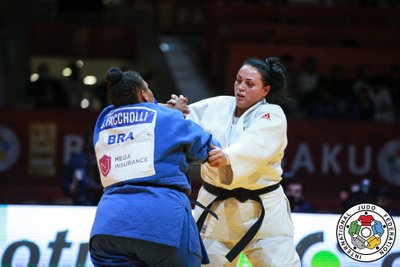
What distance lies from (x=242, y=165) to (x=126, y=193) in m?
0.89

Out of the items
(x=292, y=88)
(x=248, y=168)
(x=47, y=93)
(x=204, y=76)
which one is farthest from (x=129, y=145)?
(x=204, y=76)

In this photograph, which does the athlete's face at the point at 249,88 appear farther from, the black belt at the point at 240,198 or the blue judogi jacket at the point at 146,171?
the blue judogi jacket at the point at 146,171

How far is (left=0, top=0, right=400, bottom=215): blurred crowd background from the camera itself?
12.2 meters

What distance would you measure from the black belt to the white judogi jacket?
0.03 meters

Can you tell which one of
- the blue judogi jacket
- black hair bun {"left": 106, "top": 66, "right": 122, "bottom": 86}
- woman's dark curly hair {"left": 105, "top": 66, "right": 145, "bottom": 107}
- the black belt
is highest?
black hair bun {"left": 106, "top": 66, "right": 122, "bottom": 86}

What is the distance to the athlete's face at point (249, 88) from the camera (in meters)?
5.08

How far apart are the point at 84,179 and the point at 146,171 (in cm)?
527

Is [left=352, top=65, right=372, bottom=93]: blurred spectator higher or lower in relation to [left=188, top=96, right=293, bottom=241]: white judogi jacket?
lower

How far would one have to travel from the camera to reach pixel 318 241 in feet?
20.1

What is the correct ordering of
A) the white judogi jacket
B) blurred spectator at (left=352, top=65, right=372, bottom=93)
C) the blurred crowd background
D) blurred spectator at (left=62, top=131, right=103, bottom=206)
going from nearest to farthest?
1. the white judogi jacket
2. blurred spectator at (left=62, top=131, right=103, bottom=206)
3. the blurred crowd background
4. blurred spectator at (left=352, top=65, right=372, bottom=93)

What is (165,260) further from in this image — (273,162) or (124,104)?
(273,162)

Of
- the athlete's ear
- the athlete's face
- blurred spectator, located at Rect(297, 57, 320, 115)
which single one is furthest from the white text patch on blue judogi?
blurred spectator, located at Rect(297, 57, 320, 115)

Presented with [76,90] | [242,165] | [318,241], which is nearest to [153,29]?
[76,90]

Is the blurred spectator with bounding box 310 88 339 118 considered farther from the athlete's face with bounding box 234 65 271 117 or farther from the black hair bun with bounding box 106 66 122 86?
the black hair bun with bounding box 106 66 122 86
